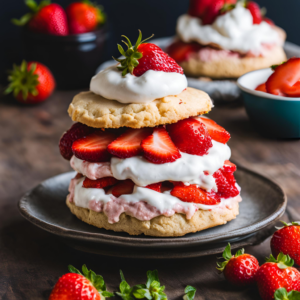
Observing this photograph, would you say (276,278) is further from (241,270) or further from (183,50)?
(183,50)

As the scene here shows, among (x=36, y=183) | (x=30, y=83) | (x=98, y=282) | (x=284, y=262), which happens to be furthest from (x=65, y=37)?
(x=284, y=262)

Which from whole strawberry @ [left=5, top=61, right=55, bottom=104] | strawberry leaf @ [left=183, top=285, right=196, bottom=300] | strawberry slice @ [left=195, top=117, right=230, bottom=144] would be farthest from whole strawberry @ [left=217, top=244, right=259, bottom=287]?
whole strawberry @ [left=5, top=61, right=55, bottom=104]

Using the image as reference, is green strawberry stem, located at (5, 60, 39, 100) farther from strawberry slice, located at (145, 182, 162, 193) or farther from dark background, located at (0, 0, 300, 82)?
strawberry slice, located at (145, 182, 162, 193)

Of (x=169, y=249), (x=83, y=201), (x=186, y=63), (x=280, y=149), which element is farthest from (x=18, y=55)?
(x=169, y=249)

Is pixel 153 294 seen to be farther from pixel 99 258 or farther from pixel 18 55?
A: pixel 18 55

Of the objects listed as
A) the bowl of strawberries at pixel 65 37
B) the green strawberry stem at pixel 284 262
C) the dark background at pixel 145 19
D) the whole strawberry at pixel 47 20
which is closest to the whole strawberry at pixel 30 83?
the bowl of strawberries at pixel 65 37
